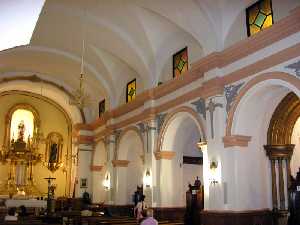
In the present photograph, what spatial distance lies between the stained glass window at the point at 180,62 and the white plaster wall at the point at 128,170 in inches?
156

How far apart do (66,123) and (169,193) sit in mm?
11649

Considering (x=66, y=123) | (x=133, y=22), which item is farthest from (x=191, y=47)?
(x=66, y=123)

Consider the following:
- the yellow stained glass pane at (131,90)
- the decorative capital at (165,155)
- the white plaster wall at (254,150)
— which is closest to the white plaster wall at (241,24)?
the white plaster wall at (254,150)

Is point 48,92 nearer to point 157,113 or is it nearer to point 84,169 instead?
point 84,169

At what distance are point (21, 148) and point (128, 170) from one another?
7.03 metres

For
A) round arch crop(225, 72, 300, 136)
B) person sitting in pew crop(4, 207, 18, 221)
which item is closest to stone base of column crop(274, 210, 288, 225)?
round arch crop(225, 72, 300, 136)

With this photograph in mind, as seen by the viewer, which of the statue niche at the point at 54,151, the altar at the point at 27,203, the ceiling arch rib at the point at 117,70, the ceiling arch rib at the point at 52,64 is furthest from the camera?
the statue niche at the point at 54,151

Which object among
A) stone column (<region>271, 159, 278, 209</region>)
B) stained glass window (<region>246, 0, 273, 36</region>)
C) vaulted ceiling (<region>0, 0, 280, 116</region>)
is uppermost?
vaulted ceiling (<region>0, 0, 280, 116</region>)

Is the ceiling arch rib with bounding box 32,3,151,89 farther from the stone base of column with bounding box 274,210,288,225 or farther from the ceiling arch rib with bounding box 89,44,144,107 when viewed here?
the stone base of column with bounding box 274,210,288,225

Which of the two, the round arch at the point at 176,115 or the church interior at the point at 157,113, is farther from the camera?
the round arch at the point at 176,115

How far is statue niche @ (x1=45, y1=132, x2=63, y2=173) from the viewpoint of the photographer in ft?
76.0

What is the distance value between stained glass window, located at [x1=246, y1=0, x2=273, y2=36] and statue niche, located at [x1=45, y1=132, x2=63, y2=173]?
50.4 feet

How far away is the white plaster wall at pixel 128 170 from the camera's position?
18.2 meters

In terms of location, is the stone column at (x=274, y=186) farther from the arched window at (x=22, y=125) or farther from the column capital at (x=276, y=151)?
the arched window at (x=22, y=125)
